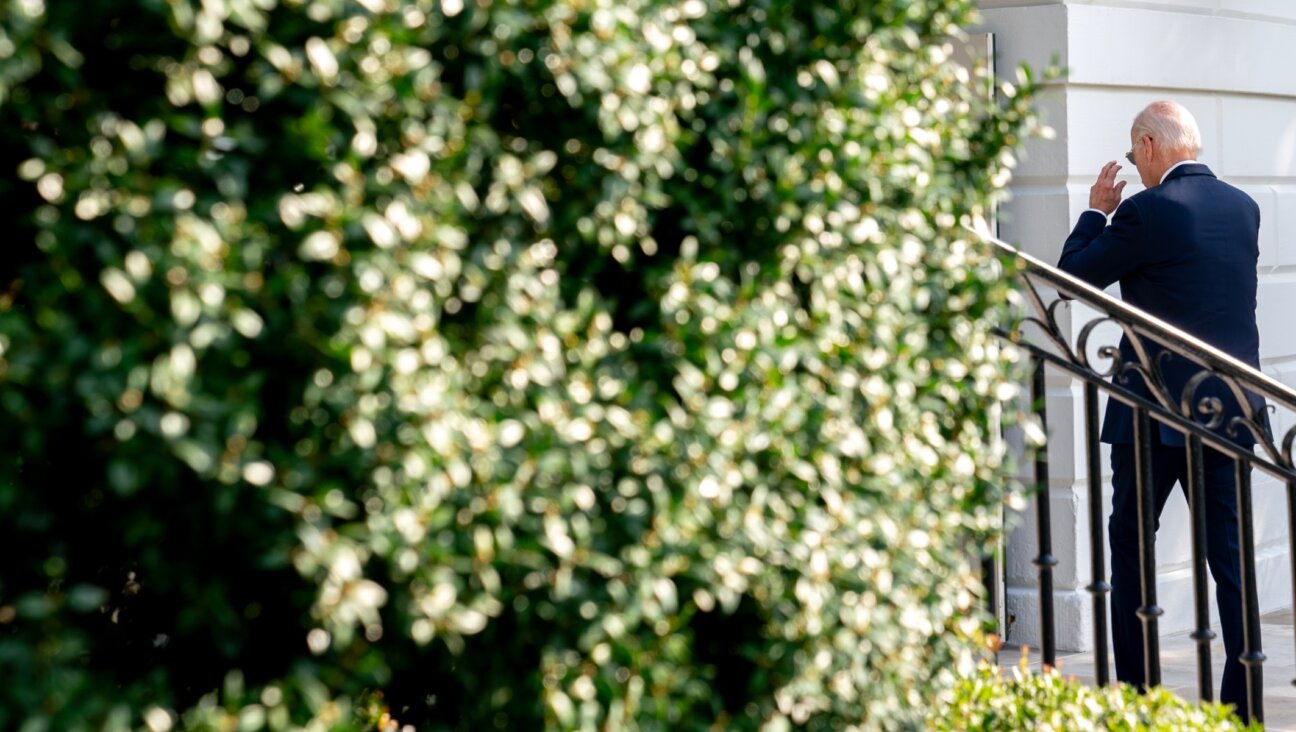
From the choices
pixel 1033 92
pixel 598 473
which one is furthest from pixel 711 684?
pixel 1033 92

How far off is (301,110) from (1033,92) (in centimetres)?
141

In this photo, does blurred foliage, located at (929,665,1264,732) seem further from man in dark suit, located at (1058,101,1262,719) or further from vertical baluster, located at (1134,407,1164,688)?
man in dark suit, located at (1058,101,1262,719)

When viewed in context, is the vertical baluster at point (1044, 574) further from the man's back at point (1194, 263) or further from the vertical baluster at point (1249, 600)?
the man's back at point (1194, 263)

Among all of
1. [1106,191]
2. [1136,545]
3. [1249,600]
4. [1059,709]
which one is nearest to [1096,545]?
[1249,600]

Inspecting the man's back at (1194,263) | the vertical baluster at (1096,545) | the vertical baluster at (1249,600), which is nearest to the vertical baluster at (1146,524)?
the vertical baluster at (1096,545)

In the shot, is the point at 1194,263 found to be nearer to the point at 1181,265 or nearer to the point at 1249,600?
the point at 1181,265

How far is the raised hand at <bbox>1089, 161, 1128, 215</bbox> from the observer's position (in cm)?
620

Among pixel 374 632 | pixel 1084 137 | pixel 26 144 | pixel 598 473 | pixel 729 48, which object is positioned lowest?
pixel 374 632

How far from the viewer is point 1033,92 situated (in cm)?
303

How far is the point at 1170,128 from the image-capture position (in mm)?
6012

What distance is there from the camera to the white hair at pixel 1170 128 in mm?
5992

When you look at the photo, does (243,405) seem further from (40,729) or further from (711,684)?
(711,684)

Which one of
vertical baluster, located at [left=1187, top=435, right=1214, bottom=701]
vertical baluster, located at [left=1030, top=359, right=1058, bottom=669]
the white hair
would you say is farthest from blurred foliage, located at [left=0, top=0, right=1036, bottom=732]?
the white hair

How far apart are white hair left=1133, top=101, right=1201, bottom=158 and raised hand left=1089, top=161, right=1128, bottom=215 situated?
0.56 feet
